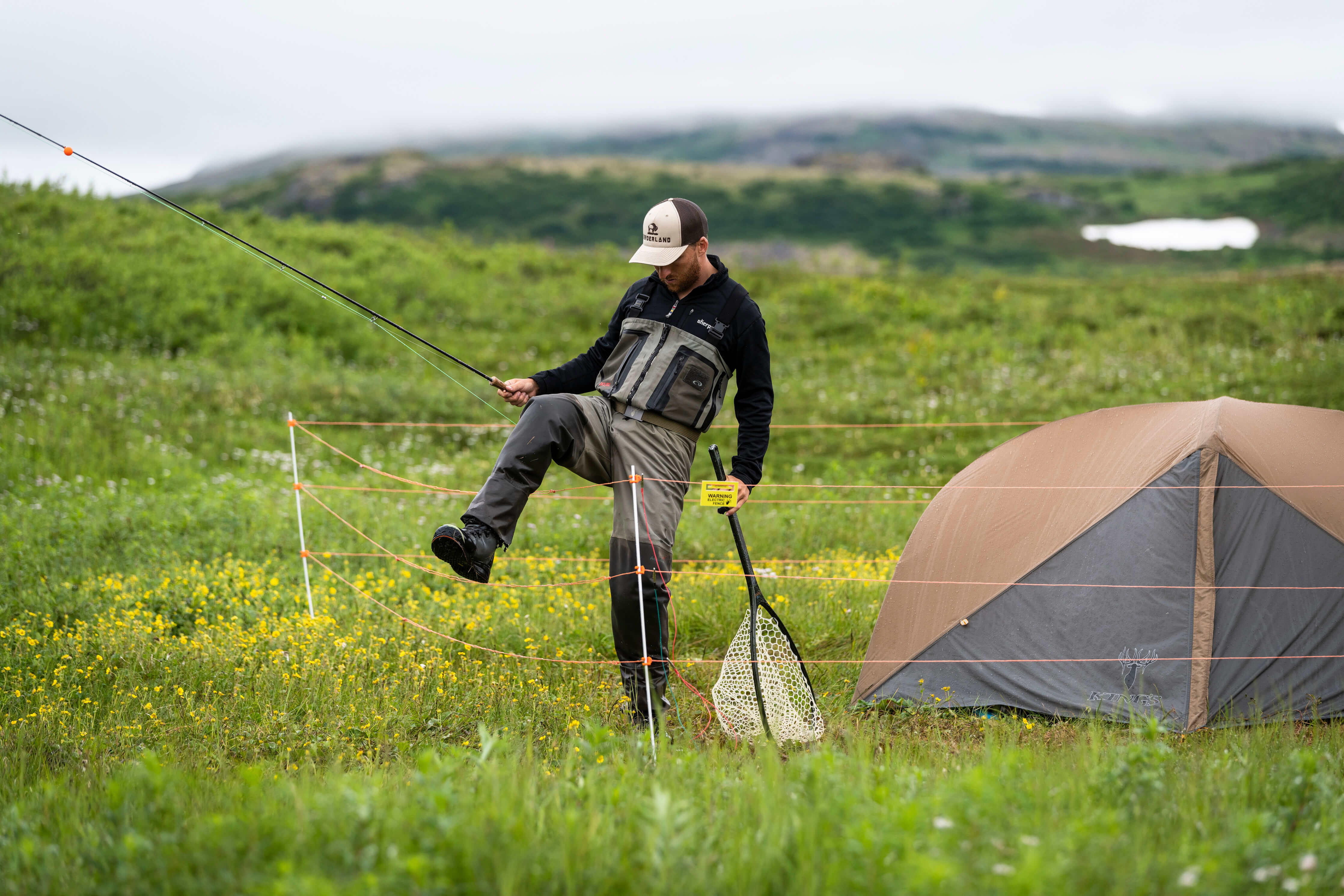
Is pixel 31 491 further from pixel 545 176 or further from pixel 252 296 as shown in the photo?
pixel 545 176

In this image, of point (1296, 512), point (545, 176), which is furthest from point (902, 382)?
point (545, 176)

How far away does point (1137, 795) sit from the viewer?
3.42 m

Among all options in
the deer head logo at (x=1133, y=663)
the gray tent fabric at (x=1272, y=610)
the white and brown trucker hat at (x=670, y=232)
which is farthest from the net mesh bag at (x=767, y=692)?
the gray tent fabric at (x=1272, y=610)

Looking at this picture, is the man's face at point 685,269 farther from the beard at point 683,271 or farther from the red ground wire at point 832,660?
the red ground wire at point 832,660

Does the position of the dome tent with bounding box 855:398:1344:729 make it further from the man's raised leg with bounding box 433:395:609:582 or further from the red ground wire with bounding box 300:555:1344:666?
the man's raised leg with bounding box 433:395:609:582

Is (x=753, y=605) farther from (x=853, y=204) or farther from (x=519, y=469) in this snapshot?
(x=853, y=204)

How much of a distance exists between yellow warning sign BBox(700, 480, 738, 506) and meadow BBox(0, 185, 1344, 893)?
112cm

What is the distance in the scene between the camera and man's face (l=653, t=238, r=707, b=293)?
16.4ft

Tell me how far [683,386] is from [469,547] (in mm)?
1304

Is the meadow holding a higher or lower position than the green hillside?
lower

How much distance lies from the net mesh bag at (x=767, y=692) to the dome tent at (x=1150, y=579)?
76 centimetres

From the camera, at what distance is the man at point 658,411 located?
4.91 meters

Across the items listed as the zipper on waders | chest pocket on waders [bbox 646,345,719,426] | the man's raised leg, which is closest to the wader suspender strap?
the zipper on waders

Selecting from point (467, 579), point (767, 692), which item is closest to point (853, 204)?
point (467, 579)
